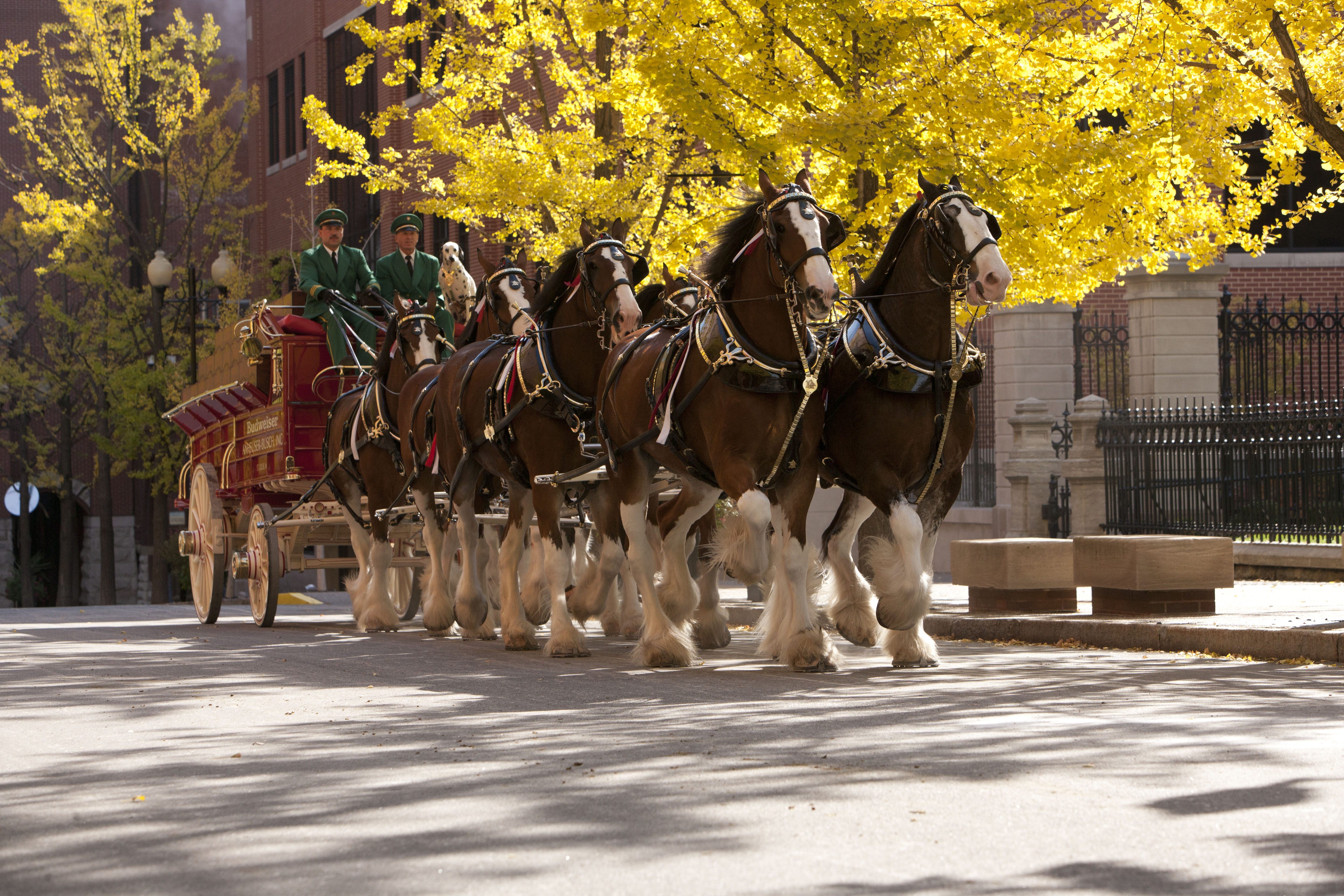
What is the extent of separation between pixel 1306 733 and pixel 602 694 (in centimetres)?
352

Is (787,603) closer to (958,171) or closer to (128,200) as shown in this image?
(958,171)

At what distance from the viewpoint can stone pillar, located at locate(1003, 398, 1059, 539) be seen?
22422 millimetres

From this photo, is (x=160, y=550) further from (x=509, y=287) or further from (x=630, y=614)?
(x=509, y=287)

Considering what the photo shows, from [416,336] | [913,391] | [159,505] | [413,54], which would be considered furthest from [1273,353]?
[159,505]

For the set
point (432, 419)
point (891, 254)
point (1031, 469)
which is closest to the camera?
point (891, 254)

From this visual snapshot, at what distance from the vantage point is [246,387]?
637 inches

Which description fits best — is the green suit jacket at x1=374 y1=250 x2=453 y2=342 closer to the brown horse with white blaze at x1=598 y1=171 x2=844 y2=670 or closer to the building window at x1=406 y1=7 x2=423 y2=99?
the brown horse with white blaze at x1=598 y1=171 x2=844 y2=670

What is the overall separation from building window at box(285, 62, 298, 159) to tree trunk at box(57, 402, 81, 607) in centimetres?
968

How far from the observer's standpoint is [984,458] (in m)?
25.2

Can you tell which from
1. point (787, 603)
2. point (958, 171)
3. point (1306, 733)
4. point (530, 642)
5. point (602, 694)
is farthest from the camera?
point (958, 171)

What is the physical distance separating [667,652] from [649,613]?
0.30 meters

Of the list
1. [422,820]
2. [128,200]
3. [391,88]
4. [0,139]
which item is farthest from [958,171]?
[0,139]

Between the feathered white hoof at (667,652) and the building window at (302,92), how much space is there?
1393 inches

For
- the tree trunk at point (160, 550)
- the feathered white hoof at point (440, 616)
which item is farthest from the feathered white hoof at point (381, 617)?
the tree trunk at point (160, 550)
